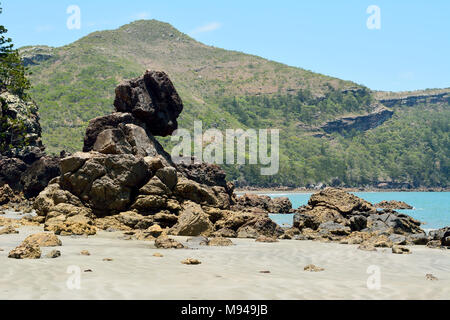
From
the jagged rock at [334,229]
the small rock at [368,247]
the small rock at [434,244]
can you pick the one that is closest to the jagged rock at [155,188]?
the jagged rock at [334,229]

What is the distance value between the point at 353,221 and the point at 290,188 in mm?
121036

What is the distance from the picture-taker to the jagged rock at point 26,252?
35.8 feet

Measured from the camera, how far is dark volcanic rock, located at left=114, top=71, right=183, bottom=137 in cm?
3219

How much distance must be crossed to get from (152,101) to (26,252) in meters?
22.8

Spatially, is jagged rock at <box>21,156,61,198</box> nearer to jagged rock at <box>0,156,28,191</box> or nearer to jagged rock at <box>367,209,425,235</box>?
jagged rock at <box>0,156,28,191</box>

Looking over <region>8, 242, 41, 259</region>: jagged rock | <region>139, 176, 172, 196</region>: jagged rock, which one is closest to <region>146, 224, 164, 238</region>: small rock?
<region>139, 176, 172, 196</region>: jagged rock

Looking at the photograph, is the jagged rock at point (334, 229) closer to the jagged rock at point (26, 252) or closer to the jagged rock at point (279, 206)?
the jagged rock at point (26, 252)

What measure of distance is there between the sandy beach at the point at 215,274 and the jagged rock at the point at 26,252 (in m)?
0.23

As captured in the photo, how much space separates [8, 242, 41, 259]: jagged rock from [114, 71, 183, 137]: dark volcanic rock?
2140cm

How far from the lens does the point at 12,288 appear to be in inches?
299

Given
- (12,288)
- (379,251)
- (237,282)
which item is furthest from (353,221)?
(12,288)

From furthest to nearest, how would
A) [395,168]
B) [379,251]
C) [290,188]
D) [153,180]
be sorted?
[395,168] → [290,188] → [153,180] → [379,251]

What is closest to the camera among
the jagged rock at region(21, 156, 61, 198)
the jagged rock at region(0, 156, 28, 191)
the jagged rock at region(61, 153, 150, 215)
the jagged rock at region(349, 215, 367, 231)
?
the jagged rock at region(61, 153, 150, 215)
